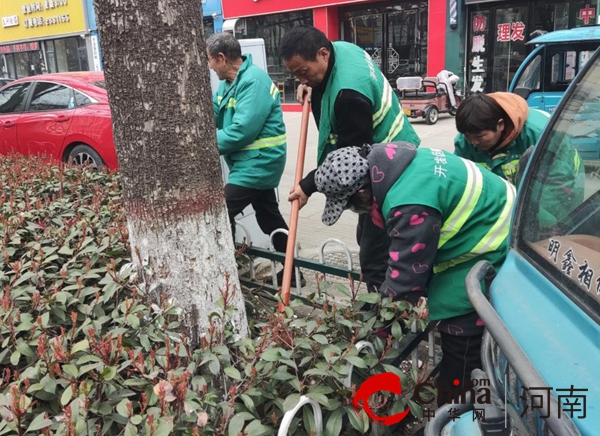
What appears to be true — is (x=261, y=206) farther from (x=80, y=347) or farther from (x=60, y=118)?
(x=60, y=118)

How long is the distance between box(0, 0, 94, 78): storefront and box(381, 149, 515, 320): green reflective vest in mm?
21051

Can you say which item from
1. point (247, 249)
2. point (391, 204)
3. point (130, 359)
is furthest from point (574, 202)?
point (247, 249)

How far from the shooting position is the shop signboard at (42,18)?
2095 centimetres

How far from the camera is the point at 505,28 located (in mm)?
12609

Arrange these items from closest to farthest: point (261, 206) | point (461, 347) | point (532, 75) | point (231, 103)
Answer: point (461, 347) < point (231, 103) < point (261, 206) < point (532, 75)

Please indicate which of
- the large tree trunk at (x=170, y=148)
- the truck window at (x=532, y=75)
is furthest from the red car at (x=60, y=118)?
the truck window at (x=532, y=75)

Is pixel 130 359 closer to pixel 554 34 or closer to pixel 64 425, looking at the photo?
pixel 64 425

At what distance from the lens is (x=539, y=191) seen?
1750 mm

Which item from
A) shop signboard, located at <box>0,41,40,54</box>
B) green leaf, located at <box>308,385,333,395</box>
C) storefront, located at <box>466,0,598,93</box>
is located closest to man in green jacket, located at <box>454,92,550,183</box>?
green leaf, located at <box>308,385,333,395</box>

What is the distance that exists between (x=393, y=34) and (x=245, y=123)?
41.3 ft

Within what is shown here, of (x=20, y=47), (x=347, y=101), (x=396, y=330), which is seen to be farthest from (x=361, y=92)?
(x=20, y=47)

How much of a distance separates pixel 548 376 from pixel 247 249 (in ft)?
6.90

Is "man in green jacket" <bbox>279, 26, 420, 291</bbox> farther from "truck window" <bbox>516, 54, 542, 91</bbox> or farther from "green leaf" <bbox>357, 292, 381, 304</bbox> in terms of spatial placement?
"truck window" <bbox>516, 54, 542, 91</bbox>

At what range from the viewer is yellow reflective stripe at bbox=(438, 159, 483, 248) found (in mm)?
1950
